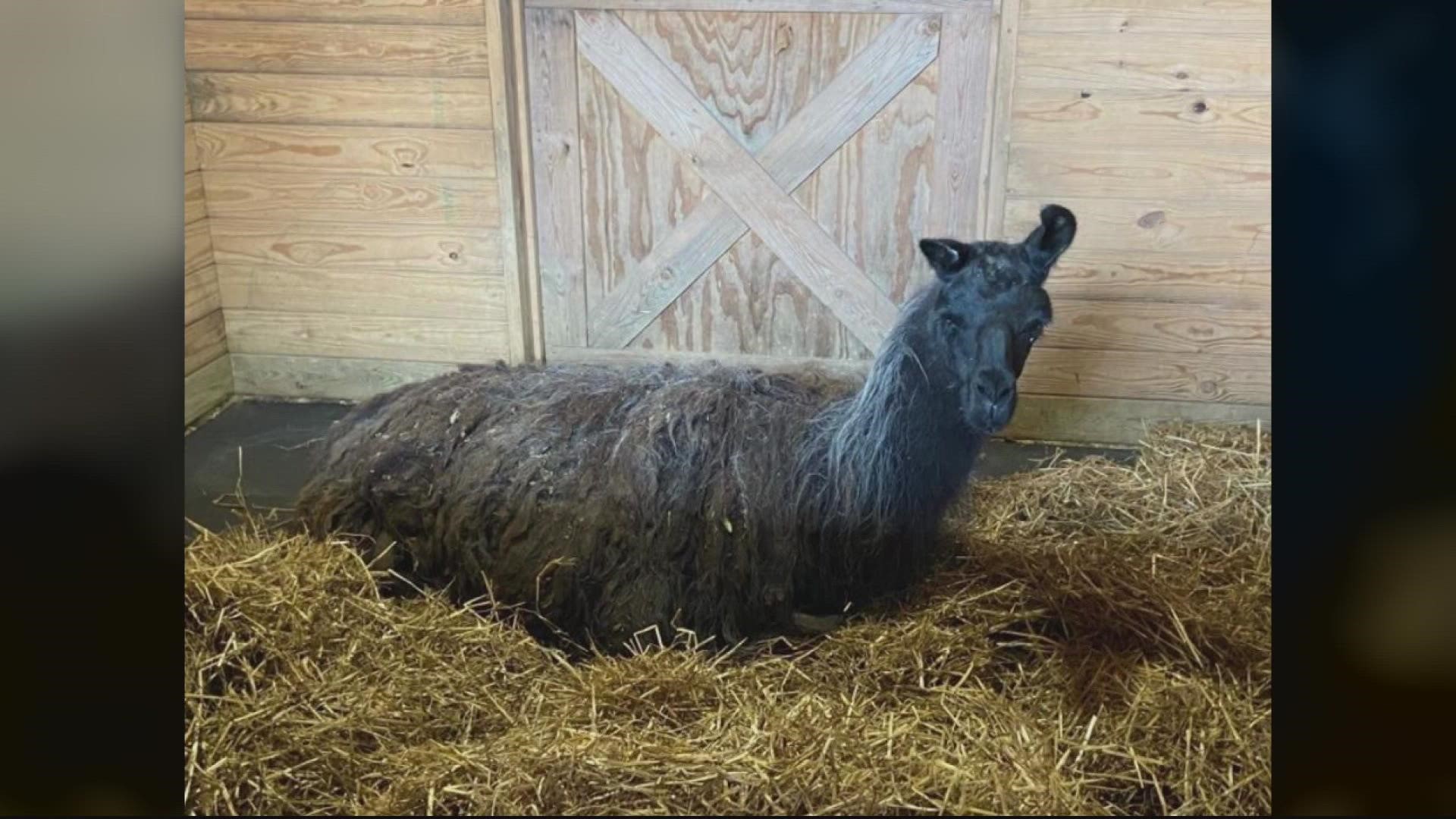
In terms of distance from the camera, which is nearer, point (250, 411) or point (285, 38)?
point (285, 38)

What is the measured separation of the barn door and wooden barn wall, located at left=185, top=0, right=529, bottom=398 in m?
0.12

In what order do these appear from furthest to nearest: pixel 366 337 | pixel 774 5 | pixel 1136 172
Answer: pixel 366 337 → pixel 1136 172 → pixel 774 5

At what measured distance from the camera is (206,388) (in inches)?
78.5

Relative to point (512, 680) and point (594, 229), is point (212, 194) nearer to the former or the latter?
point (594, 229)

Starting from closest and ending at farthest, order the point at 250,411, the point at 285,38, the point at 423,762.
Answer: the point at 423,762 → the point at 285,38 → the point at 250,411

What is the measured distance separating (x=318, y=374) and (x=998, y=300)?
1.36m

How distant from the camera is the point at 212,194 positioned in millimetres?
1928

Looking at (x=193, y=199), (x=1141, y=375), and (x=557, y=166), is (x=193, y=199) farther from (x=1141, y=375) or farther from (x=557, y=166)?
(x=1141, y=375)

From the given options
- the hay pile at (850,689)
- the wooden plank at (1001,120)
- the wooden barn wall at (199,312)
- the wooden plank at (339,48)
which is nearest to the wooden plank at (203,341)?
the wooden barn wall at (199,312)

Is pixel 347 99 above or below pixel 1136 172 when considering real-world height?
above

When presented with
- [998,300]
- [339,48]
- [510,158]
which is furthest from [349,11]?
[998,300]
